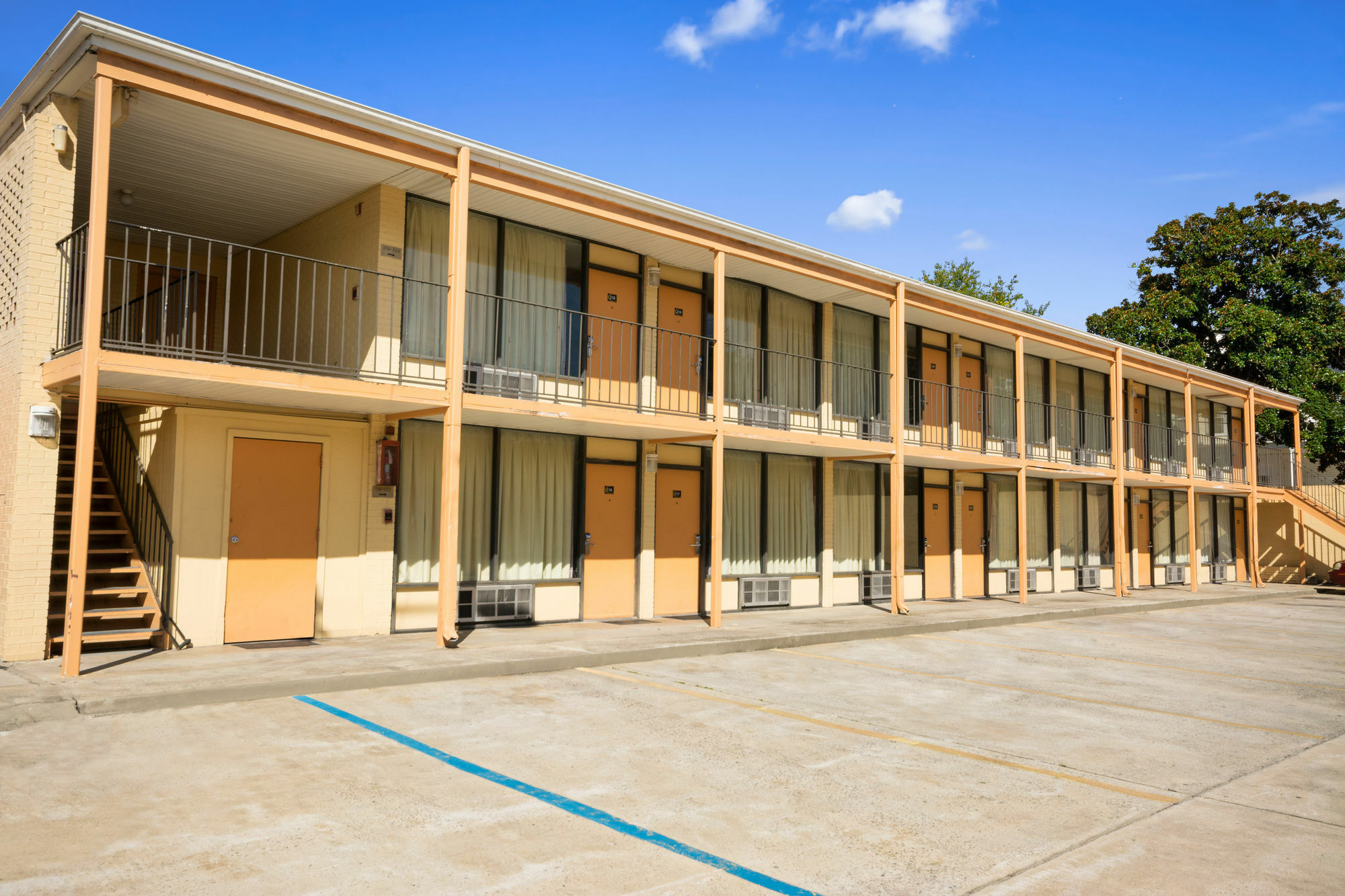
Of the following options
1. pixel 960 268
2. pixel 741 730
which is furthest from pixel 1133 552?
pixel 960 268

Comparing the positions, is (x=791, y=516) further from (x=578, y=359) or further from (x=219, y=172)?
(x=219, y=172)

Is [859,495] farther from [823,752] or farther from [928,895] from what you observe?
[928,895]

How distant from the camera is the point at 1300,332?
3052cm

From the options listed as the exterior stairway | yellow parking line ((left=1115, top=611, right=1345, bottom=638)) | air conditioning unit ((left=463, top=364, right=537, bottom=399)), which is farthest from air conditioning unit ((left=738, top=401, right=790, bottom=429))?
the exterior stairway

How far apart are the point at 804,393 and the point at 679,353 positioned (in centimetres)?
296

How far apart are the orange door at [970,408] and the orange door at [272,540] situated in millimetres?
13411

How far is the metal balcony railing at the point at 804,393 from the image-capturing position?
50.6 feet

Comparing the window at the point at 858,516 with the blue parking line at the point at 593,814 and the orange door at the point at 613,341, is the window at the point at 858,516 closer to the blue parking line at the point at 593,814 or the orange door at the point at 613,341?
the orange door at the point at 613,341

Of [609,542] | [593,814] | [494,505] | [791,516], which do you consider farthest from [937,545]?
[593,814]

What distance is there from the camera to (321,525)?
1094 cm

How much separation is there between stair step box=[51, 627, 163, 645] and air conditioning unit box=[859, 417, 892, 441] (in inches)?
480

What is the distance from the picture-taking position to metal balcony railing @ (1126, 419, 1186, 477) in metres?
23.3

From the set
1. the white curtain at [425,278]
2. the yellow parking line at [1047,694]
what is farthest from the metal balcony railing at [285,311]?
the yellow parking line at [1047,694]

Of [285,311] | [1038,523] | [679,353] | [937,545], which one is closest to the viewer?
[285,311]
